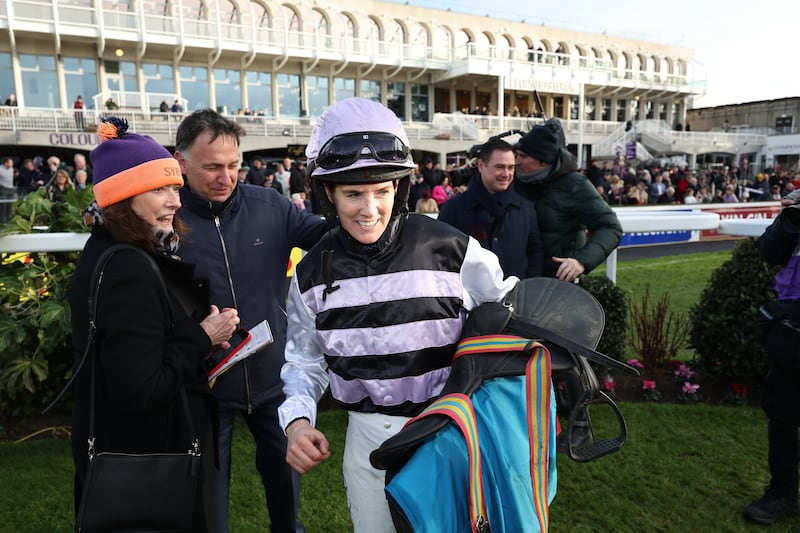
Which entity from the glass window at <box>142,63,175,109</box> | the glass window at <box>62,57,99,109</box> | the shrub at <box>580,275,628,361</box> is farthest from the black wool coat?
the glass window at <box>142,63,175,109</box>

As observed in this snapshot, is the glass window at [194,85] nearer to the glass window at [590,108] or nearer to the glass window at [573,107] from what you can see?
the glass window at [573,107]

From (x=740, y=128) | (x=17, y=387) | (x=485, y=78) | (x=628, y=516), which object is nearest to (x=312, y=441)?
(x=628, y=516)

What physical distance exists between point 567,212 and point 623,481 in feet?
5.49

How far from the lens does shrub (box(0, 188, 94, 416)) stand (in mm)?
3600

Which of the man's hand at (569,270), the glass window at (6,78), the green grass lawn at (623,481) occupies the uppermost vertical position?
the glass window at (6,78)

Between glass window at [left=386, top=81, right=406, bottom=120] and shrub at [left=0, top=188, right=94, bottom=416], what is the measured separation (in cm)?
3321

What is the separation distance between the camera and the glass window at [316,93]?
3306cm

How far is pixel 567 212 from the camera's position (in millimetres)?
3426

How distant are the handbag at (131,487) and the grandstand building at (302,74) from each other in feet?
69.4

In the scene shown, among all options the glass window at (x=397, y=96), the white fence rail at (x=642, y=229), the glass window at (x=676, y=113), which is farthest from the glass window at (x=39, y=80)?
the glass window at (x=676, y=113)

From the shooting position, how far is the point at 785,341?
2.51 meters

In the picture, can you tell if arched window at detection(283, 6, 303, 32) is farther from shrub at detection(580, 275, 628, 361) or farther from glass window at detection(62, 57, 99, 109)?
shrub at detection(580, 275, 628, 361)

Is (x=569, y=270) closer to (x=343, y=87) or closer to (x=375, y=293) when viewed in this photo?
(x=375, y=293)

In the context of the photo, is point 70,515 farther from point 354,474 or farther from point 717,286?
point 717,286
